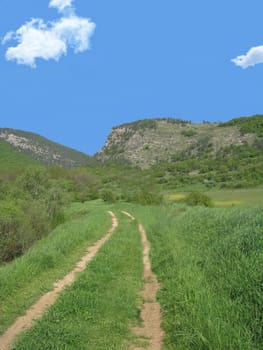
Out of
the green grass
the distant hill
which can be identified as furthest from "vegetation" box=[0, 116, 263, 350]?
the distant hill

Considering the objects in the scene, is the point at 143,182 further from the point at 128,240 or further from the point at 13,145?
the point at 13,145

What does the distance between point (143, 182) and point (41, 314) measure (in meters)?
102

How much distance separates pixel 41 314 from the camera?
10141 mm

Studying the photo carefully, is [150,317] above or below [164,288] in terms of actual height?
below

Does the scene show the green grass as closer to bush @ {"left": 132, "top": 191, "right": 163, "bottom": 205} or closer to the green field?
bush @ {"left": 132, "top": 191, "right": 163, "bottom": 205}

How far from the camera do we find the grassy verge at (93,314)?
8102 millimetres

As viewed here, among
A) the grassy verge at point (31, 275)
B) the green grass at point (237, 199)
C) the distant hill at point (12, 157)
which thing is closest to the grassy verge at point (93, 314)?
the grassy verge at point (31, 275)

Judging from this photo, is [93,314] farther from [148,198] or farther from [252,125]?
[252,125]

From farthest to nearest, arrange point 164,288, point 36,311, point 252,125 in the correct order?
point 252,125 < point 164,288 < point 36,311

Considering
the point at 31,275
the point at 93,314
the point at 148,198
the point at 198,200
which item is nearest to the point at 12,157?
the point at 148,198

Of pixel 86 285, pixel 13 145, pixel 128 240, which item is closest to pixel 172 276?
pixel 86 285

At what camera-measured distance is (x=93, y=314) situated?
32.8 feet

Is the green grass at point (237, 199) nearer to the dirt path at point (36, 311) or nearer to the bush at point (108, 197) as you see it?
the bush at point (108, 197)

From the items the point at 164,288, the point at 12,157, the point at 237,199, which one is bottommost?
the point at 164,288
